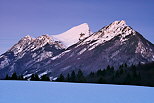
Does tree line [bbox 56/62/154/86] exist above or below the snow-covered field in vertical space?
above

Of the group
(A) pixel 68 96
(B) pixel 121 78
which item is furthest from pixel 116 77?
(A) pixel 68 96

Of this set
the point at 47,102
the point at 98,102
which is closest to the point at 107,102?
the point at 98,102

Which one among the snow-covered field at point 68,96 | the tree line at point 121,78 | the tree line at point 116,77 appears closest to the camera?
the snow-covered field at point 68,96

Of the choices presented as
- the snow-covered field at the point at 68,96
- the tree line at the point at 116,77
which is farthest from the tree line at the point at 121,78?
the snow-covered field at the point at 68,96

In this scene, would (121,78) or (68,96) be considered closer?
(68,96)

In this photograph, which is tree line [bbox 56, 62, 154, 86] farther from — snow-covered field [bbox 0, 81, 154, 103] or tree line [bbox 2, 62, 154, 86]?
snow-covered field [bbox 0, 81, 154, 103]

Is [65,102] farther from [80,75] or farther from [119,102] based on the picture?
[80,75]

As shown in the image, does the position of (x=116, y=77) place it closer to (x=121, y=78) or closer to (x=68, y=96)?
(x=121, y=78)

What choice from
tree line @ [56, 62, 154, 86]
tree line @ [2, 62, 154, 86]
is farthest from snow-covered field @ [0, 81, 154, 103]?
→ tree line @ [56, 62, 154, 86]

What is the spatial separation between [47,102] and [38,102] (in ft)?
2.90

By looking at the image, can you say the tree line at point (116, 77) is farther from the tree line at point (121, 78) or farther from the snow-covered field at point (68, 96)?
the snow-covered field at point (68, 96)

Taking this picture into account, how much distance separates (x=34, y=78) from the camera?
114 meters

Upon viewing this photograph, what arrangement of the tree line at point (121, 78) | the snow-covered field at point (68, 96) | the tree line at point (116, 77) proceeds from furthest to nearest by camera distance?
the tree line at point (121, 78)
the tree line at point (116, 77)
the snow-covered field at point (68, 96)

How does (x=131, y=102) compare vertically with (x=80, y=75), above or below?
below
